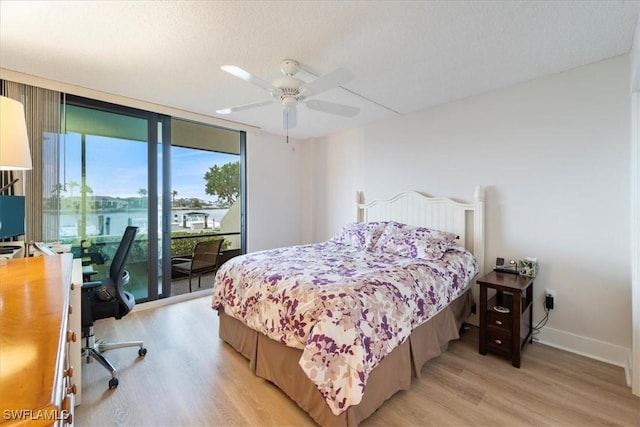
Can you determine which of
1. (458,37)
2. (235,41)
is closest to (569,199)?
(458,37)

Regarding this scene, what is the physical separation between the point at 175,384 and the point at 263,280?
961mm

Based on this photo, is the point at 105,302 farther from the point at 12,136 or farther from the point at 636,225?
the point at 636,225

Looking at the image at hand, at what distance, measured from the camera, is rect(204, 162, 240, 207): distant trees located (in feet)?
14.5

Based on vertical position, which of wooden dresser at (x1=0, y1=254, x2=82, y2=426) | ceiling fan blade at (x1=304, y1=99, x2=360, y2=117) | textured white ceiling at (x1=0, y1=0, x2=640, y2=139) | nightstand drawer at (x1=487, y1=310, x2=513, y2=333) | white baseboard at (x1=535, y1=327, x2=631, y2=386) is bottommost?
white baseboard at (x1=535, y1=327, x2=631, y2=386)

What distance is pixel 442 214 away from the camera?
3.30 m

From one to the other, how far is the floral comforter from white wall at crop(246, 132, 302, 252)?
1720 millimetres

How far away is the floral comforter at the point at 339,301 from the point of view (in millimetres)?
1560

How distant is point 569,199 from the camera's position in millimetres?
2531

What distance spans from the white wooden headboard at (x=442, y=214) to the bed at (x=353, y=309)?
0.01 meters

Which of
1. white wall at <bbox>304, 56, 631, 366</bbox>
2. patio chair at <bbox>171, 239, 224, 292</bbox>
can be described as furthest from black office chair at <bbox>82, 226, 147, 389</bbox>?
white wall at <bbox>304, 56, 631, 366</bbox>

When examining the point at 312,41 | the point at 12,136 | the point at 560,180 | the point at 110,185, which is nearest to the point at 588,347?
the point at 560,180

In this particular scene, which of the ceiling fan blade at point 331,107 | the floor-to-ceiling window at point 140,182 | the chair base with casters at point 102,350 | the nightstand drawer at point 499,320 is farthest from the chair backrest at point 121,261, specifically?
the nightstand drawer at point 499,320

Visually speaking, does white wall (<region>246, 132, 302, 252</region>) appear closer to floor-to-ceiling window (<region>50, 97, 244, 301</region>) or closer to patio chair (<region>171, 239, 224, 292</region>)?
floor-to-ceiling window (<region>50, 97, 244, 301</region>)

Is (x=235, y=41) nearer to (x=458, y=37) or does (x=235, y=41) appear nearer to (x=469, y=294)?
(x=458, y=37)
